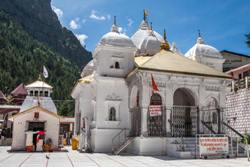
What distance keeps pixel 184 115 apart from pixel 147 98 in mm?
4046

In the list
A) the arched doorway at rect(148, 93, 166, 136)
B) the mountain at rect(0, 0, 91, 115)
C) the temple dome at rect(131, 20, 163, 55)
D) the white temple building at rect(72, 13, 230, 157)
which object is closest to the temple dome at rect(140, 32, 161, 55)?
the temple dome at rect(131, 20, 163, 55)

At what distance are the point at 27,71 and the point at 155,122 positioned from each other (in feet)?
292

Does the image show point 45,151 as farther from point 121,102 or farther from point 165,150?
point 165,150

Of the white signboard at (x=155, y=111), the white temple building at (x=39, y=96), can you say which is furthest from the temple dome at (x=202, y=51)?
the white temple building at (x=39, y=96)

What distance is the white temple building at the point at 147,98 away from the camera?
21.5 m

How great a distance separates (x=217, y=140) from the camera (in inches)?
745

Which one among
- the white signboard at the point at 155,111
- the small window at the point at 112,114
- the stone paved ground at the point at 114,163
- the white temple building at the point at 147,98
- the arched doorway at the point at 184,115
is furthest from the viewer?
the small window at the point at 112,114

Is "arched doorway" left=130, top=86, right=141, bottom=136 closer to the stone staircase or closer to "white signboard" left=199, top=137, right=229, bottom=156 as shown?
the stone staircase

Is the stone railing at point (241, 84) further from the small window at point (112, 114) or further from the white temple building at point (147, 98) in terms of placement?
the small window at point (112, 114)

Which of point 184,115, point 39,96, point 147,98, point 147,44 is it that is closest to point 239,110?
point 184,115

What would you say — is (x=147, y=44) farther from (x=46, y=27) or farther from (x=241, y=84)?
(x=46, y=27)

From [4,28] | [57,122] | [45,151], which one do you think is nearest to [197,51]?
[57,122]

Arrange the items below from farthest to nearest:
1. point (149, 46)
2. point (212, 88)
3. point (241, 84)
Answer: point (241, 84)
point (149, 46)
point (212, 88)

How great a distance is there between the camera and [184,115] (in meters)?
24.0
